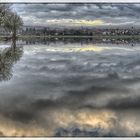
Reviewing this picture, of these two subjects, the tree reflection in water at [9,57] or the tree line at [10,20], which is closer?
the tree reflection in water at [9,57]

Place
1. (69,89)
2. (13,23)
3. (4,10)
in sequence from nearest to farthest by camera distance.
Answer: (69,89), (13,23), (4,10)

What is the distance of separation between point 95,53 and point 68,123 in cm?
105

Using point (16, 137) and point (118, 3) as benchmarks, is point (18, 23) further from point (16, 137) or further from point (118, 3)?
point (16, 137)

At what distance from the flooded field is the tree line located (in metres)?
0.16

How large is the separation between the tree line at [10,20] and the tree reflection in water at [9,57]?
115 mm

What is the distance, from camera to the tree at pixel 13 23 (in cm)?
413

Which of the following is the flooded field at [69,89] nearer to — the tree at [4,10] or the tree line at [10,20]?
the tree line at [10,20]

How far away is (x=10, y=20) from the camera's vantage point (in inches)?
165

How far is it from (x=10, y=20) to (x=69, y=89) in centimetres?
96

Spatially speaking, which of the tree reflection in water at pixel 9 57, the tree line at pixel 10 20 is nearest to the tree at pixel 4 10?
the tree line at pixel 10 20

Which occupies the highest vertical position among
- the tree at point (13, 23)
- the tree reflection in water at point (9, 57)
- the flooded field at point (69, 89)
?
the tree at point (13, 23)

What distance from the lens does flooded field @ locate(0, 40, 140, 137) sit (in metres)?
3.28

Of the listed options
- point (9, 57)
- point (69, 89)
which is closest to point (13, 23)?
point (9, 57)

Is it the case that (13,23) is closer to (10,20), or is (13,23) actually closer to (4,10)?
(10,20)
